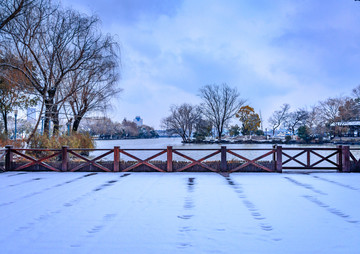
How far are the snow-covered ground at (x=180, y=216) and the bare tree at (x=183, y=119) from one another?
4697cm

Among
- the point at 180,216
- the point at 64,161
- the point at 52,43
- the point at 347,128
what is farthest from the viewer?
the point at 347,128

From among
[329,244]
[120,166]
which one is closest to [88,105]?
[120,166]

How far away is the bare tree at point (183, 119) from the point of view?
180 ft

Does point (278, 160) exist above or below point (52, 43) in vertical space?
below

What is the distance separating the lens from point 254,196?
613 centimetres

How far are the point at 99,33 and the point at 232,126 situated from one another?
49.7m

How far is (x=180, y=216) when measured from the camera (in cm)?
463

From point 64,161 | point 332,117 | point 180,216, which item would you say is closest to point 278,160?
point 180,216

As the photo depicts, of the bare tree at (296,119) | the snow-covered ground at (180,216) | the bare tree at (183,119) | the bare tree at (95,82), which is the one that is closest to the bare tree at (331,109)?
the bare tree at (296,119)

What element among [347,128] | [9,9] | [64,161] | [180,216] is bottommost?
Answer: [180,216]

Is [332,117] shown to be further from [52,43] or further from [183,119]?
[52,43]

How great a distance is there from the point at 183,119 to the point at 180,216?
50.5 metres

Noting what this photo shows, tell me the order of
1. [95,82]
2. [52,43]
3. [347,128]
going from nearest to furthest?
[52,43] < [95,82] < [347,128]

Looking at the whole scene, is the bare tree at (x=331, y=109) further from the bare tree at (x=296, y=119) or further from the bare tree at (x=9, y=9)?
the bare tree at (x=9, y=9)
